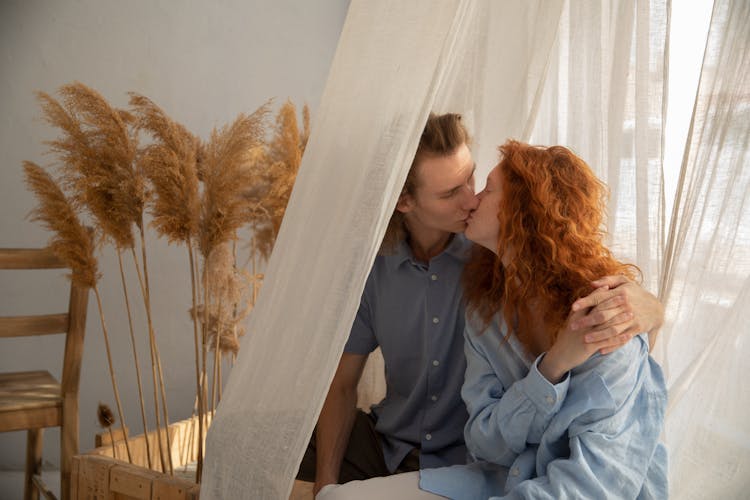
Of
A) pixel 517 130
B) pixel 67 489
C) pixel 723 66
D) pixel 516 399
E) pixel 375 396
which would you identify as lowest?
pixel 67 489

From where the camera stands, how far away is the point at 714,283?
5.45ft

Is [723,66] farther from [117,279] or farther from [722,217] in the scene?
[117,279]

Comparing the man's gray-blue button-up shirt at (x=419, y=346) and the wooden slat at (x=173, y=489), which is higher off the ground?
the man's gray-blue button-up shirt at (x=419, y=346)

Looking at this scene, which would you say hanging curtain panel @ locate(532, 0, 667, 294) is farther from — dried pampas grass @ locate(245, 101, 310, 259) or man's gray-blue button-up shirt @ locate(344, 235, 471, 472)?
dried pampas grass @ locate(245, 101, 310, 259)

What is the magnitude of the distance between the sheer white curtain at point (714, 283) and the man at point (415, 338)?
0.46 m

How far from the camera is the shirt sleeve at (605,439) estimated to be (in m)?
1.29

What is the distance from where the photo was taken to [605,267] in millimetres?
1455

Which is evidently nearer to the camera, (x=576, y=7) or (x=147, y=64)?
(x=576, y=7)

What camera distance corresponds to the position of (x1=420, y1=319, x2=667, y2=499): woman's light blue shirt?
131 centimetres

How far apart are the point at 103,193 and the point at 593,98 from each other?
1235 millimetres

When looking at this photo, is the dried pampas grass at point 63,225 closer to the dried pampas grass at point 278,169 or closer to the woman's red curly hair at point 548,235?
the dried pampas grass at point 278,169

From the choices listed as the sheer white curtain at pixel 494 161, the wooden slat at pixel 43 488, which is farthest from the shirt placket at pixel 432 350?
the wooden slat at pixel 43 488

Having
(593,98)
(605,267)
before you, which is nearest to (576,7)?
(593,98)

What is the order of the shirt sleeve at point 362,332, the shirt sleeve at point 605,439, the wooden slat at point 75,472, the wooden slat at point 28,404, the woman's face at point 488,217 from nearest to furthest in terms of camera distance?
1. the shirt sleeve at point 605,439
2. the woman's face at point 488,217
3. the shirt sleeve at point 362,332
4. the wooden slat at point 75,472
5. the wooden slat at point 28,404
